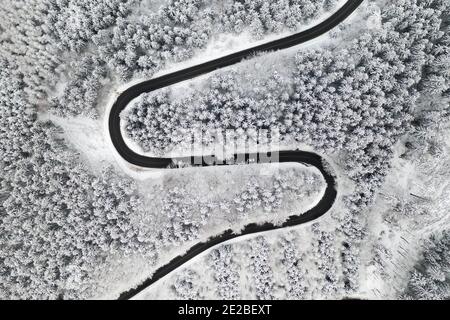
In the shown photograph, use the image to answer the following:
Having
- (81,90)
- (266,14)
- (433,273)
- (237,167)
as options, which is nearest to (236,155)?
(237,167)

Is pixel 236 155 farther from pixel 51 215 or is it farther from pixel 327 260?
pixel 51 215

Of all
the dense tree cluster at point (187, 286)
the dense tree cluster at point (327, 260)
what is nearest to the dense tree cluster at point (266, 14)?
the dense tree cluster at point (327, 260)

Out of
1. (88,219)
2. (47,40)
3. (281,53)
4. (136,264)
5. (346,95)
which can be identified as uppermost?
(47,40)

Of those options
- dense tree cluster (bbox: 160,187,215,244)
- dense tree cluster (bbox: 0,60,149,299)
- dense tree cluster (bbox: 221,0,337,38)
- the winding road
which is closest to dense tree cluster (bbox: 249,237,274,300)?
the winding road

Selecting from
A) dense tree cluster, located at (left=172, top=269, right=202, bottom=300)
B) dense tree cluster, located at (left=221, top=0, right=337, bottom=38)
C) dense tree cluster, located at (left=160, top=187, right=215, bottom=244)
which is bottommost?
dense tree cluster, located at (left=172, top=269, right=202, bottom=300)

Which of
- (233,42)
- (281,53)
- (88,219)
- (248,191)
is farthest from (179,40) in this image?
(88,219)

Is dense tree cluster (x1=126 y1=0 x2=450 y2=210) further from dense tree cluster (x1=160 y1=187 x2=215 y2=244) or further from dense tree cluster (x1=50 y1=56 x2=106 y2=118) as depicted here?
dense tree cluster (x1=160 y1=187 x2=215 y2=244)

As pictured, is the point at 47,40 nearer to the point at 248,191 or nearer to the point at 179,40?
A: the point at 179,40
